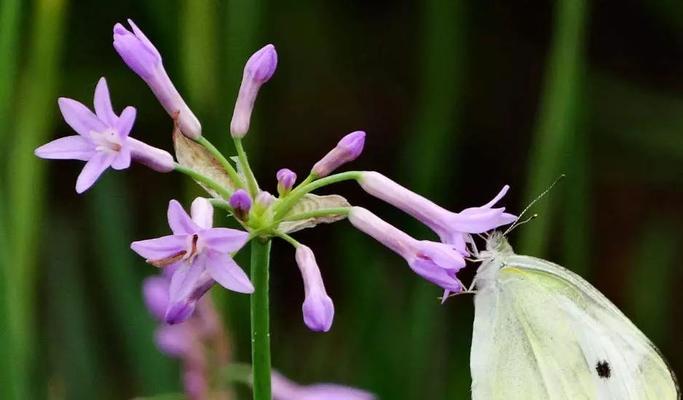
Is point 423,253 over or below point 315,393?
over

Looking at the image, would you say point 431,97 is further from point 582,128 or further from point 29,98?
point 29,98

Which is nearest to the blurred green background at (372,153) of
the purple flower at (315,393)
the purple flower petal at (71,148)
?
the purple flower at (315,393)

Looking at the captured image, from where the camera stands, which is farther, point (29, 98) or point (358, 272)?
point (358, 272)

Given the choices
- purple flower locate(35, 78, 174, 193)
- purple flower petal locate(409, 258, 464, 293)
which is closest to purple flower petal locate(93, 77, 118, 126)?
purple flower locate(35, 78, 174, 193)

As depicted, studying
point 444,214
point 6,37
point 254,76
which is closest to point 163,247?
point 254,76

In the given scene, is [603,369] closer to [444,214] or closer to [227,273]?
[444,214]

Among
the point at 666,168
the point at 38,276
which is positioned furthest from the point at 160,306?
the point at 666,168
